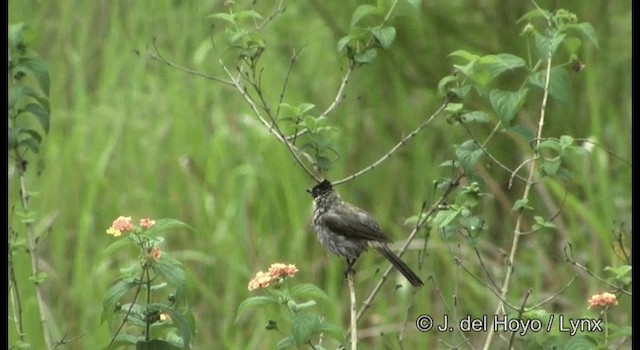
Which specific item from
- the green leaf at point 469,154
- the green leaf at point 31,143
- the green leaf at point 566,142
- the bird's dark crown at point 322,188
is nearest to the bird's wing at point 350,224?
the bird's dark crown at point 322,188

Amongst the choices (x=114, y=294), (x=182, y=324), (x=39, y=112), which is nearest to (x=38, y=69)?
(x=39, y=112)

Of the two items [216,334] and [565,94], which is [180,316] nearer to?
[565,94]

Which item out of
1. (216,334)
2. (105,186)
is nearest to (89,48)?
(105,186)

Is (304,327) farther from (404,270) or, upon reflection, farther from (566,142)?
(566,142)

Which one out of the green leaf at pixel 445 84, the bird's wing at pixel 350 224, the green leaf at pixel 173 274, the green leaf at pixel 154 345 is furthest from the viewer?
the bird's wing at pixel 350 224

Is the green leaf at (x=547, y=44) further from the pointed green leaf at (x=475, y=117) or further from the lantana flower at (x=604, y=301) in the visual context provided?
the lantana flower at (x=604, y=301)

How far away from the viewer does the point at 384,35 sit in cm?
372

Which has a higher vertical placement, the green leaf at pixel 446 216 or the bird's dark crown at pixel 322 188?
the bird's dark crown at pixel 322 188

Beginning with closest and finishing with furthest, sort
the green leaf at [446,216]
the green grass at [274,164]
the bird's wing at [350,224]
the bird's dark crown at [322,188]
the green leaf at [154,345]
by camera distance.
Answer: the green leaf at [154,345], the green leaf at [446,216], the bird's dark crown at [322,188], the bird's wing at [350,224], the green grass at [274,164]

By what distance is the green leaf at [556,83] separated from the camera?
147 inches

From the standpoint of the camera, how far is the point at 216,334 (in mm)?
5812

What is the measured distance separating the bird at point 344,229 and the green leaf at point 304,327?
0.77 metres
